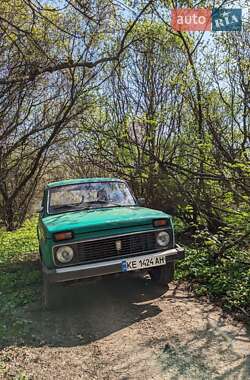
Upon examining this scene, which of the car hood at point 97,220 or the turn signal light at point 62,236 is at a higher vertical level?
the car hood at point 97,220

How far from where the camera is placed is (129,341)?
4.02 meters

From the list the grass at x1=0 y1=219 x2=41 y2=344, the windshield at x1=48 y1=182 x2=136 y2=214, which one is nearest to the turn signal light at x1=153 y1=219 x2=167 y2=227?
the windshield at x1=48 y1=182 x2=136 y2=214

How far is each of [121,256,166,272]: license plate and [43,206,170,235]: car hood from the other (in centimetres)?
45

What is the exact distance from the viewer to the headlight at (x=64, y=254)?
4676 mm

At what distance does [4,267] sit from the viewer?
7.61 meters

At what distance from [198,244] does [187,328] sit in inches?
151

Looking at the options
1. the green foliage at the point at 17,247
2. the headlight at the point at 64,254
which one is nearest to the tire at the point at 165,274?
the headlight at the point at 64,254

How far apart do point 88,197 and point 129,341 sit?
2623 mm

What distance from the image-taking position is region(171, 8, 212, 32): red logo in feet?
28.0

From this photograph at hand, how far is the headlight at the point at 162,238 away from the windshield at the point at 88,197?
44.5 inches

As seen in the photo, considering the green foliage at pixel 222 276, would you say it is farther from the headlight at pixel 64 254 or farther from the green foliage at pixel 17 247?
the green foliage at pixel 17 247

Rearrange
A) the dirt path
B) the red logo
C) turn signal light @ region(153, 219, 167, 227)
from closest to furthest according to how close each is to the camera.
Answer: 1. the dirt path
2. turn signal light @ region(153, 219, 167, 227)
3. the red logo

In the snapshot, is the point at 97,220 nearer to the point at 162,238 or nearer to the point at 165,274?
the point at 162,238

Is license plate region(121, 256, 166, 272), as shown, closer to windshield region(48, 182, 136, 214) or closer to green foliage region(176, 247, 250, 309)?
A: green foliage region(176, 247, 250, 309)
